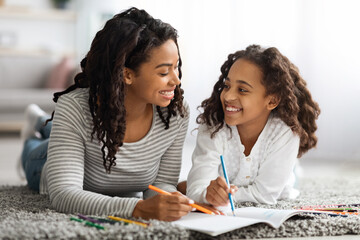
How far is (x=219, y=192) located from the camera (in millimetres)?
1375

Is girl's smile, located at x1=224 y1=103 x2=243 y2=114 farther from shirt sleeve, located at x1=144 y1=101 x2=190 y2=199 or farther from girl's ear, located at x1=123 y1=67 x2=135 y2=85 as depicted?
girl's ear, located at x1=123 y1=67 x2=135 y2=85

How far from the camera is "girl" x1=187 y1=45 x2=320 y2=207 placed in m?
1.64

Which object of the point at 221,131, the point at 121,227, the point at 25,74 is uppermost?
the point at 221,131

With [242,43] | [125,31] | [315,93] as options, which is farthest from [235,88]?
[242,43]

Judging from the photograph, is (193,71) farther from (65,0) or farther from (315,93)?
(65,0)

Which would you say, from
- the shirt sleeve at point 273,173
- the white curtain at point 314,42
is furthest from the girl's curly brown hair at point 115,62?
the white curtain at point 314,42

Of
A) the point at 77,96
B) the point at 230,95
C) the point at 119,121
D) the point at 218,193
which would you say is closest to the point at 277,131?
the point at 230,95

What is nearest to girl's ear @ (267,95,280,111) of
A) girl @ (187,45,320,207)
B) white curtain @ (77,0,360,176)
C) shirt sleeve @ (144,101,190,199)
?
girl @ (187,45,320,207)

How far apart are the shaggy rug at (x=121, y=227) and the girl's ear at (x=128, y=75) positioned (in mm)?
386

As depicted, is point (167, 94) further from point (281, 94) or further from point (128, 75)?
point (281, 94)

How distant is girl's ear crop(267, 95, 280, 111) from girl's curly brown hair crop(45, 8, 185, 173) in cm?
36

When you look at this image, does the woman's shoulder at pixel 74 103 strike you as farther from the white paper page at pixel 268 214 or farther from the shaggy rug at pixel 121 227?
the white paper page at pixel 268 214

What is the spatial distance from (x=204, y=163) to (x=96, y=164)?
312mm

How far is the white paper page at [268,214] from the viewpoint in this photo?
1337 mm
